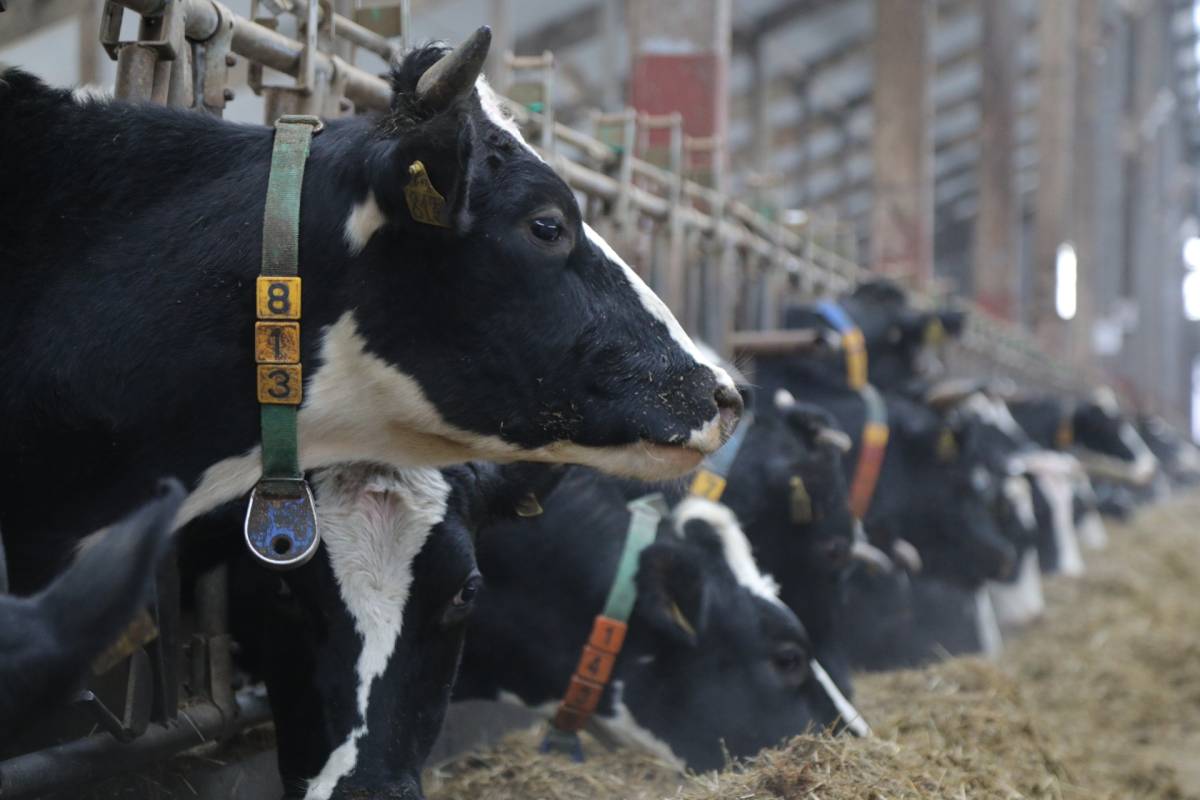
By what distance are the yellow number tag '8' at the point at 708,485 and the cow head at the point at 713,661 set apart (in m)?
0.44

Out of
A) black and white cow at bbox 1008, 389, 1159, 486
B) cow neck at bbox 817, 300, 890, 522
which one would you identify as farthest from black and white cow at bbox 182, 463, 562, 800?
black and white cow at bbox 1008, 389, 1159, 486

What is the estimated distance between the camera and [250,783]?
3023mm

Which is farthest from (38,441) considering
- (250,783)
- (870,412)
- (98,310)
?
(870,412)

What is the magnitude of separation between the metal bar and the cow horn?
3.95ft

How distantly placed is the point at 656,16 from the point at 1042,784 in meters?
3.96

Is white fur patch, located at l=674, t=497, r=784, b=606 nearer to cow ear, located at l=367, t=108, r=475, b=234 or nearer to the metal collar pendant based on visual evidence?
the metal collar pendant

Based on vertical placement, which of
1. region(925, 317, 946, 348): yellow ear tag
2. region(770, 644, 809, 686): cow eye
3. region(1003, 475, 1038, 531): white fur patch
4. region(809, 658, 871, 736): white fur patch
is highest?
region(925, 317, 946, 348): yellow ear tag

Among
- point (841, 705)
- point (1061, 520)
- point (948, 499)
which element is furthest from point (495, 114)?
point (1061, 520)

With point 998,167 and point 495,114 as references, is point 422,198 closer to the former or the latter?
point 495,114

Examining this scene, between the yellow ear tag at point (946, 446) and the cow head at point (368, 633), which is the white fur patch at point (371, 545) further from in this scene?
the yellow ear tag at point (946, 446)

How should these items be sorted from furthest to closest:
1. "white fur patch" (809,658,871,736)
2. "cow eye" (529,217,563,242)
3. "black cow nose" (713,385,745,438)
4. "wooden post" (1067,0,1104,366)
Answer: "wooden post" (1067,0,1104,366)
"white fur patch" (809,658,871,736)
"black cow nose" (713,385,745,438)
"cow eye" (529,217,563,242)

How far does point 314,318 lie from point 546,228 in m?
0.40

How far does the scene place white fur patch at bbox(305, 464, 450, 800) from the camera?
8.60ft

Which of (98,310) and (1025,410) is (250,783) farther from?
(1025,410)
